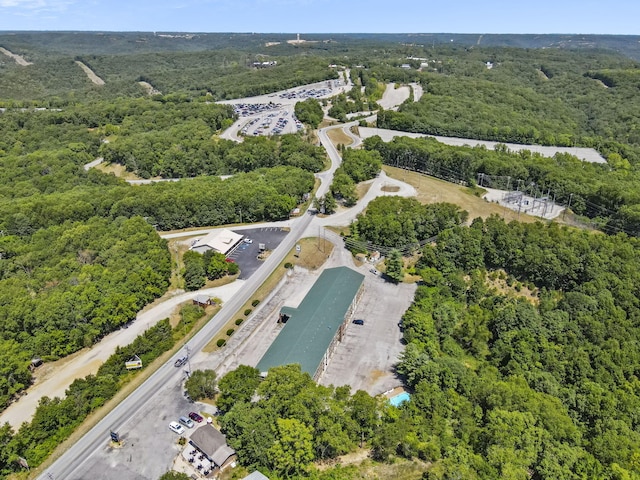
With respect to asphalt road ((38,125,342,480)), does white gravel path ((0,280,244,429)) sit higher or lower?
lower

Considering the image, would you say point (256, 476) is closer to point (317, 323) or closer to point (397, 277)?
point (317, 323)

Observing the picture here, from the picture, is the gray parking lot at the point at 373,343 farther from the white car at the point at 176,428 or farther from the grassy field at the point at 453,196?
the grassy field at the point at 453,196

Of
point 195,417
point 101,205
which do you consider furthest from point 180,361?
point 101,205

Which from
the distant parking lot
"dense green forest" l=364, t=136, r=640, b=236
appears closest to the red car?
the distant parking lot

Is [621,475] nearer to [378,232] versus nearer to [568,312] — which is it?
[568,312]

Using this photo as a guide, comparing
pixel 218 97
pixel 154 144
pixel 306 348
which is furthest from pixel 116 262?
pixel 218 97

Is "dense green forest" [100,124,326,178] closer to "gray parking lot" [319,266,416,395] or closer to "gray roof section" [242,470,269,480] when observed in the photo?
"gray parking lot" [319,266,416,395]

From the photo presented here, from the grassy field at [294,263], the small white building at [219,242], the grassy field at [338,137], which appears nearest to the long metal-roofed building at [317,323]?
the grassy field at [294,263]
